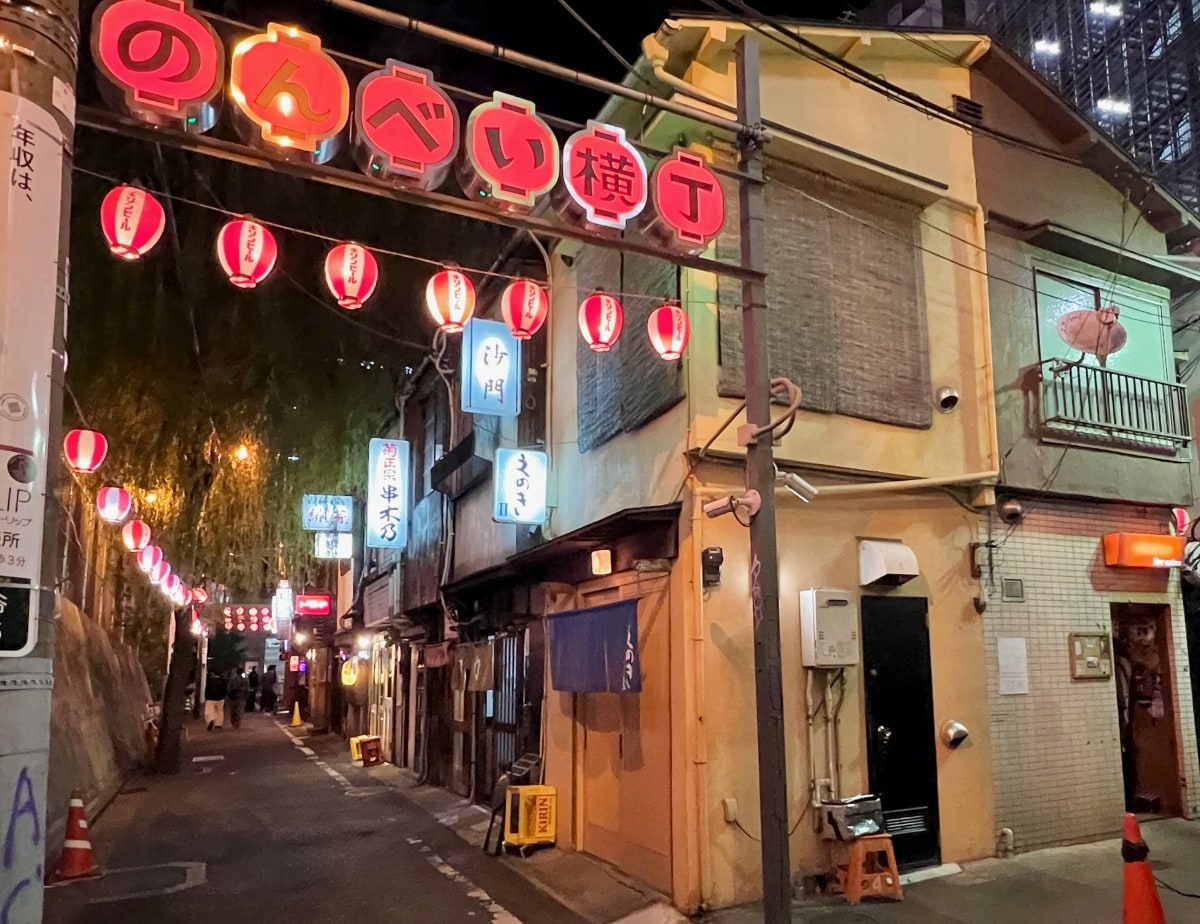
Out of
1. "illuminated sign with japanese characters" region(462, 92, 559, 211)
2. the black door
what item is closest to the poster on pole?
"illuminated sign with japanese characters" region(462, 92, 559, 211)

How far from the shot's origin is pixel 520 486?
43.1 feet

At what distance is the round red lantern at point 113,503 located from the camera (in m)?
16.1

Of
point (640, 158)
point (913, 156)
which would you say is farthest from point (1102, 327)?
point (640, 158)

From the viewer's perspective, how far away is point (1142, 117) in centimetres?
4234

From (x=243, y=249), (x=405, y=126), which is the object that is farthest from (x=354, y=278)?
(x=405, y=126)

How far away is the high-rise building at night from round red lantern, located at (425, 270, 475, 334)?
3260 centimetres

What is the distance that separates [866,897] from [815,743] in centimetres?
154

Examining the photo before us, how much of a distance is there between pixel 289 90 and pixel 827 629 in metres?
7.26

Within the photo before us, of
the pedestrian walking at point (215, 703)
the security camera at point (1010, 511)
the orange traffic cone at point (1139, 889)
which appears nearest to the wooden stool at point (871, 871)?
the orange traffic cone at point (1139, 889)

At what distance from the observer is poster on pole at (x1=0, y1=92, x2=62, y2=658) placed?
331 centimetres

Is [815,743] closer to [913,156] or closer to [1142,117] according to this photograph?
[913,156]

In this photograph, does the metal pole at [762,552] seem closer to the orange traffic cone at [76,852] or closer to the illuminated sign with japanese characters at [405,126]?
the illuminated sign with japanese characters at [405,126]

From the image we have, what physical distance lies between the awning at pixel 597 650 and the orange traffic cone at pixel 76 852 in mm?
6337

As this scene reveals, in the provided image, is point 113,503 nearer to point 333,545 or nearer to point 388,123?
point 388,123
